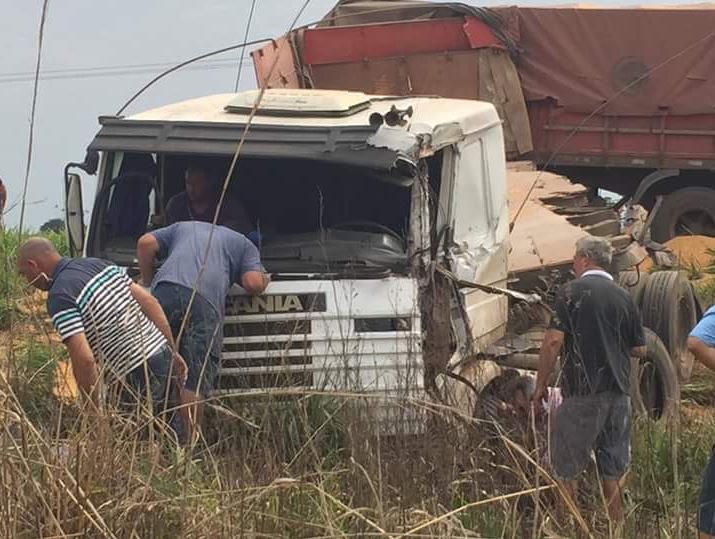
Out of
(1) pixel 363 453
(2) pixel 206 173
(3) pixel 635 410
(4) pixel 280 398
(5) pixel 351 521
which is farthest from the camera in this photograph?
(3) pixel 635 410

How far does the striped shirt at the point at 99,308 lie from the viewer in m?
5.16

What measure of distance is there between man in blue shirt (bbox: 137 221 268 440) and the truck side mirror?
656 millimetres

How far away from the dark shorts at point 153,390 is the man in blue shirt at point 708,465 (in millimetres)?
2009

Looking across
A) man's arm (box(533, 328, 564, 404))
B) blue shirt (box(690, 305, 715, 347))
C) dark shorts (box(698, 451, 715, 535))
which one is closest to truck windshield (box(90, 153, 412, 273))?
man's arm (box(533, 328, 564, 404))

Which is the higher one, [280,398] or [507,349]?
[280,398]

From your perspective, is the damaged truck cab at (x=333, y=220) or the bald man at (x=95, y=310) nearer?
the bald man at (x=95, y=310)

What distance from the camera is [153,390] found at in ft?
15.1

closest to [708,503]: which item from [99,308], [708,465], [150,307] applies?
[708,465]

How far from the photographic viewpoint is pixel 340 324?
594cm

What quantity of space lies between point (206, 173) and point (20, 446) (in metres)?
3.58

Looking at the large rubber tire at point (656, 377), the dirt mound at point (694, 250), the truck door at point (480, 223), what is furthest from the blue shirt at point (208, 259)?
the dirt mound at point (694, 250)

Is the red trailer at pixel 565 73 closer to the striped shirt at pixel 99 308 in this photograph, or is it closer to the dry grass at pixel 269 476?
the striped shirt at pixel 99 308

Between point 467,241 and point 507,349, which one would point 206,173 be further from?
point 507,349

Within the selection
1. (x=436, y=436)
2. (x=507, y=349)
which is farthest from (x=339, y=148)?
(x=436, y=436)
